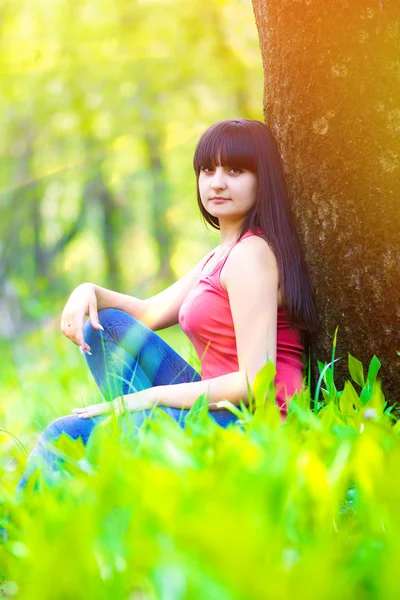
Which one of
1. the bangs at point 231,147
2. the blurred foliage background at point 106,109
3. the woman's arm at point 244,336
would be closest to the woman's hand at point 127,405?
the woman's arm at point 244,336

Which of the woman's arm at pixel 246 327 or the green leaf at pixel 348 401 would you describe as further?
the woman's arm at pixel 246 327

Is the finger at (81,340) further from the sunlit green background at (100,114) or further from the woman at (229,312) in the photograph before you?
the sunlit green background at (100,114)

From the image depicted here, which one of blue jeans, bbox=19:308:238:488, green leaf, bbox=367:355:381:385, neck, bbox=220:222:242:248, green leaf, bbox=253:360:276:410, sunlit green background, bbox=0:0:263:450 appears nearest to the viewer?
green leaf, bbox=253:360:276:410

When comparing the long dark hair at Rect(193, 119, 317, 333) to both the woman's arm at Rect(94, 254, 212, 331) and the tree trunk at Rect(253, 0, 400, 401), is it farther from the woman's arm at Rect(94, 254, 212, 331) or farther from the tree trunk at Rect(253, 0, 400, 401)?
the woman's arm at Rect(94, 254, 212, 331)

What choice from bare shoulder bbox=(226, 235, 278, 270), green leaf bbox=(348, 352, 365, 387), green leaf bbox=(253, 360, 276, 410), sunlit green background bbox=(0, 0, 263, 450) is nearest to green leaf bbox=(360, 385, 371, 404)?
green leaf bbox=(348, 352, 365, 387)

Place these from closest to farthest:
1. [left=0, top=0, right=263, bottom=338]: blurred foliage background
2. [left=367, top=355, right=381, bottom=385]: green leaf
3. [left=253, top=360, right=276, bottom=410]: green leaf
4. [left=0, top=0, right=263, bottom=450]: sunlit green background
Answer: [left=253, top=360, right=276, bottom=410]: green leaf, [left=367, top=355, right=381, bottom=385]: green leaf, [left=0, top=0, right=263, bottom=450]: sunlit green background, [left=0, top=0, right=263, bottom=338]: blurred foliage background

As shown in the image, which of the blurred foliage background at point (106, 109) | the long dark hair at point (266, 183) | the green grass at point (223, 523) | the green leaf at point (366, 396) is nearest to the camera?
the green grass at point (223, 523)

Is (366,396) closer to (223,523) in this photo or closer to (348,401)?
(348,401)

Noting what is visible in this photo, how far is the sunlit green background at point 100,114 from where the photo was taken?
8.20 metres

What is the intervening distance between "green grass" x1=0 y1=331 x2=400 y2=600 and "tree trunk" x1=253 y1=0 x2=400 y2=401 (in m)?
0.76

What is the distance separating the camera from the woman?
224 cm

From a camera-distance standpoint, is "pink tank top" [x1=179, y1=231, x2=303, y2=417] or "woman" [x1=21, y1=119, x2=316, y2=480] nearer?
"woman" [x1=21, y1=119, x2=316, y2=480]

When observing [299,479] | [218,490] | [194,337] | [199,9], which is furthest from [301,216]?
[199,9]

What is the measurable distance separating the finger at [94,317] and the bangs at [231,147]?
2.25 ft
